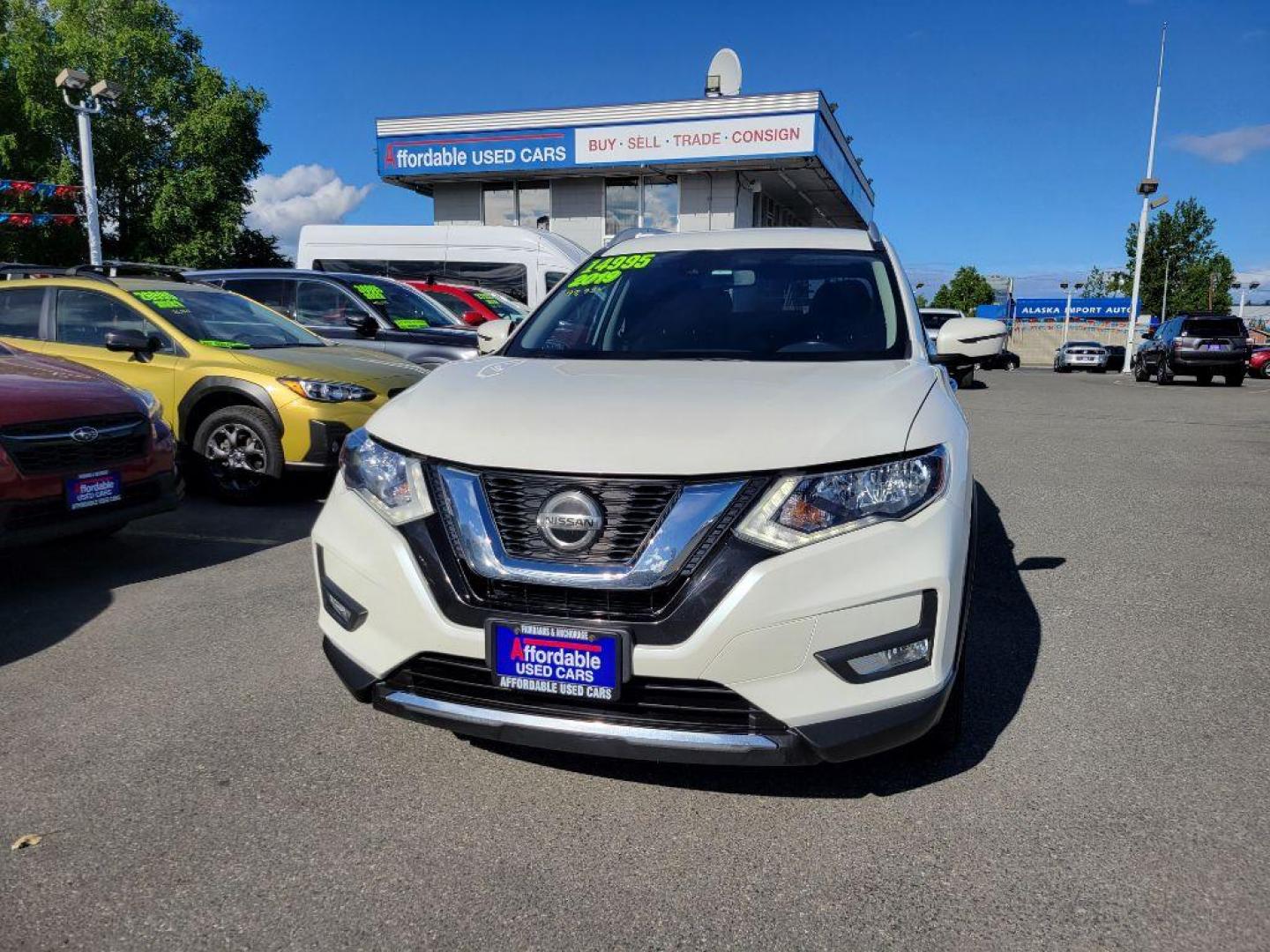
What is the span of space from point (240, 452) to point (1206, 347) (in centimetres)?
2262

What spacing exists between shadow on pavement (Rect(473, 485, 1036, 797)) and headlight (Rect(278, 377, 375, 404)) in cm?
402

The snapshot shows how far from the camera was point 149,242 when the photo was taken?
32.5 m

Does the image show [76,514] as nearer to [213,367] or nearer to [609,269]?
[213,367]

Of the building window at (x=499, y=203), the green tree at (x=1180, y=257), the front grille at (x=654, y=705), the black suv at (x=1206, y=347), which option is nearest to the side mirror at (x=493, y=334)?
the front grille at (x=654, y=705)

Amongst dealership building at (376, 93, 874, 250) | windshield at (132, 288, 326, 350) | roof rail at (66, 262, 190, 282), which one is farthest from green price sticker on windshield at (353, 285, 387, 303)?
dealership building at (376, 93, 874, 250)

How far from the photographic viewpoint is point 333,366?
6.58m

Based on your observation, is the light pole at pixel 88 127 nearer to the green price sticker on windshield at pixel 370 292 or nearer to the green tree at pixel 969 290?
the green price sticker on windshield at pixel 370 292

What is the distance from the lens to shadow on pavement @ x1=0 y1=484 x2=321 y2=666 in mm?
4117

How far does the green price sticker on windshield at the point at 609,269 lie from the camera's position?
13.4 ft

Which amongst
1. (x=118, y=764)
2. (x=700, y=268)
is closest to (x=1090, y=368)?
(x=700, y=268)

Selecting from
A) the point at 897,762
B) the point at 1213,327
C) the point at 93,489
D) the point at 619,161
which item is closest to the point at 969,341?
the point at 897,762

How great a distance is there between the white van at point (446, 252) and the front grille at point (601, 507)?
1541cm

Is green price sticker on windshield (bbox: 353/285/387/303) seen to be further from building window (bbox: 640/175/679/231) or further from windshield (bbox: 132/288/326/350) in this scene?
building window (bbox: 640/175/679/231)

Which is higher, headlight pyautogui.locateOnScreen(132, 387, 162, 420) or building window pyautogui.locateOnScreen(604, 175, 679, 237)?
building window pyautogui.locateOnScreen(604, 175, 679, 237)
